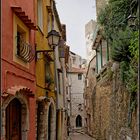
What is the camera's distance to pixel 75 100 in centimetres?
5288

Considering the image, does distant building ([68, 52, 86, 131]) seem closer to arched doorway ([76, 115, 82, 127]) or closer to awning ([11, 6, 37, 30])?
arched doorway ([76, 115, 82, 127])

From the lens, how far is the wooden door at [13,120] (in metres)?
8.96

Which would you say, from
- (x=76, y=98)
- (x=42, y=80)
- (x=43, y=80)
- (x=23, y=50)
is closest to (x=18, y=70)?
(x=23, y=50)

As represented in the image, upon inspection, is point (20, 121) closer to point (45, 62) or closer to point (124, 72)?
point (124, 72)

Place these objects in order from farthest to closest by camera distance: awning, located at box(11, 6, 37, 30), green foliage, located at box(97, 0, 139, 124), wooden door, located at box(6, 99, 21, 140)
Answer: green foliage, located at box(97, 0, 139, 124) < wooden door, located at box(6, 99, 21, 140) < awning, located at box(11, 6, 37, 30)

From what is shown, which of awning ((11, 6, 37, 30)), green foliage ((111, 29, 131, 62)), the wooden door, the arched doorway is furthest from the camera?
the arched doorway

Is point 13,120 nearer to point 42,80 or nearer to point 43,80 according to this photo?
point 42,80

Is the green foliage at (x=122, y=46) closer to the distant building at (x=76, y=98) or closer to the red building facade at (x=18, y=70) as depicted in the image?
the red building facade at (x=18, y=70)

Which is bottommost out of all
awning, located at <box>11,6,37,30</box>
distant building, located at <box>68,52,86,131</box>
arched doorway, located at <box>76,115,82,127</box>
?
arched doorway, located at <box>76,115,82,127</box>

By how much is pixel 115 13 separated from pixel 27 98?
4063mm

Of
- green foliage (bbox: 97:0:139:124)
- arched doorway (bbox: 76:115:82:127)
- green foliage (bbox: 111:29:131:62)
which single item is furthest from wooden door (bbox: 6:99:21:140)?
arched doorway (bbox: 76:115:82:127)

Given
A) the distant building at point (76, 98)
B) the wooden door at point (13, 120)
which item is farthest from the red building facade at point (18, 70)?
the distant building at point (76, 98)

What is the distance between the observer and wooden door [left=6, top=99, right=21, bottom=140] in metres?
8.96

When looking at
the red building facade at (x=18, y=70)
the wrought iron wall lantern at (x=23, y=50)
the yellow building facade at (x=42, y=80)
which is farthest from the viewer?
the yellow building facade at (x=42, y=80)
